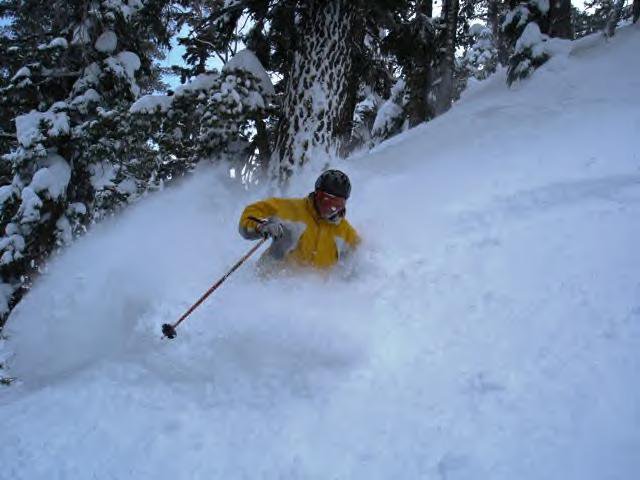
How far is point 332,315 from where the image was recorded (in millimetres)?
4617

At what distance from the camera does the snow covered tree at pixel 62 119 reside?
34.1ft

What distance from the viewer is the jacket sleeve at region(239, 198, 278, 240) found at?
5.29m

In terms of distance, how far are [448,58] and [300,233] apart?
8.99 m

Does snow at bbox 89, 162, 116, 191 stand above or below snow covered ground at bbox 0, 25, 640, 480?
below

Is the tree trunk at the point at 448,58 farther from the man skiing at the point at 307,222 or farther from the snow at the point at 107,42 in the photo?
the man skiing at the point at 307,222

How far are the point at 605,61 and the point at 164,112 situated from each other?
8.09m

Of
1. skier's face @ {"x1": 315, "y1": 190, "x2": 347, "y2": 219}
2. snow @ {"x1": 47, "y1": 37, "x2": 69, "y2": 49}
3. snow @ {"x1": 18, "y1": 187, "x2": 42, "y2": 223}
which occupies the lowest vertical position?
snow @ {"x1": 18, "y1": 187, "x2": 42, "y2": 223}

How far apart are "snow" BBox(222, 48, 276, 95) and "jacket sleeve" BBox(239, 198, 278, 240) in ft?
14.2

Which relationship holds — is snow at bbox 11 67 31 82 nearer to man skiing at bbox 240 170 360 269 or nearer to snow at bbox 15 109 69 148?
snow at bbox 15 109 69 148

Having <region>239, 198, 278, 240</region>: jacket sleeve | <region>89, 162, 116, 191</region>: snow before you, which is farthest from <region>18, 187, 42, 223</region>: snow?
<region>239, 198, 278, 240</region>: jacket sleeve

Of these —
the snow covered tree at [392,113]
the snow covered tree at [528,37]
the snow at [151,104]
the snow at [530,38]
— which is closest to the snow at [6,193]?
the snow at [151,104]

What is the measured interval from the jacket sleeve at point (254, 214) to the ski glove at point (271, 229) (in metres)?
0.11

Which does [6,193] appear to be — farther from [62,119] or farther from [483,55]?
[483,55]

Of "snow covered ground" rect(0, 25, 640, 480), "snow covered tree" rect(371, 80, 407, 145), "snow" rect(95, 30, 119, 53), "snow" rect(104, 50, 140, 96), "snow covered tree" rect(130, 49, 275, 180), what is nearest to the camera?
"snow covered ground" rect(0, 25, 640, 480)
